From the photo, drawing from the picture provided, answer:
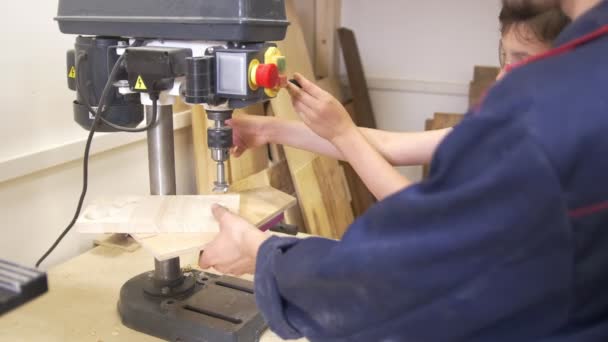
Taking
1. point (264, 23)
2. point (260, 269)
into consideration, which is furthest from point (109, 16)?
point (260, 269)

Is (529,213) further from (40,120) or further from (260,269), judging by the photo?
(40,120)

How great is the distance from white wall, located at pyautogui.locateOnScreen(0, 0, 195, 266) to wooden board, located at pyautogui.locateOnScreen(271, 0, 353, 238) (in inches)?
26.3

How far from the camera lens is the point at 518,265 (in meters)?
0.52

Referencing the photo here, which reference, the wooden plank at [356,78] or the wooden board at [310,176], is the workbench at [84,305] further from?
the wooden plank at [356,78]

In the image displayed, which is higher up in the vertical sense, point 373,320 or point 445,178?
point 445,178

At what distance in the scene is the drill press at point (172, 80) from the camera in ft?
2.65

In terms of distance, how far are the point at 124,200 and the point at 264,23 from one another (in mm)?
397

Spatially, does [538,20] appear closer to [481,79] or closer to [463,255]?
[463,255]

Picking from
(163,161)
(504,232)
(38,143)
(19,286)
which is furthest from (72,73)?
(504,232)

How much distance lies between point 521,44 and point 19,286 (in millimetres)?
782

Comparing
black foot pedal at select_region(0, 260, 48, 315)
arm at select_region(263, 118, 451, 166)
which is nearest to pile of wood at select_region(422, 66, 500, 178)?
arm at select_region(263, 118, 451, 166)

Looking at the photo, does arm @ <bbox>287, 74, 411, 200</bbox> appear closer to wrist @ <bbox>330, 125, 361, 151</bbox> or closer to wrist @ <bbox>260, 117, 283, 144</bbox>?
wrist @ <bbox>330, 125, 361, 151</bbox>

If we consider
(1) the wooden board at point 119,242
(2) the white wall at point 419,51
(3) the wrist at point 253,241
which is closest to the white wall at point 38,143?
(1) the wooden board at point 119,242

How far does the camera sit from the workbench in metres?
0.96
